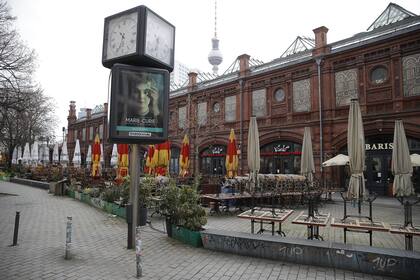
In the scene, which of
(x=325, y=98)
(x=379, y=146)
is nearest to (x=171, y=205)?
(x=379, y=146)

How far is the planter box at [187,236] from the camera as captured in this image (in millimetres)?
6961

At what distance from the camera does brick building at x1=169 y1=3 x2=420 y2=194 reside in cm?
1809

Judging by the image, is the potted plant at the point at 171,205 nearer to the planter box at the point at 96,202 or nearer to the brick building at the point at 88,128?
the planter box at the point at 96,202

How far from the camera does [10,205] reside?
13.1m

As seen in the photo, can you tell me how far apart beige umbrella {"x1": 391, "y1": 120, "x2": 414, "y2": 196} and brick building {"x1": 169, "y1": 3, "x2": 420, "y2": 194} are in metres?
7.84

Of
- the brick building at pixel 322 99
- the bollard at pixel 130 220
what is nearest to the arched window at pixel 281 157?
the brick building at pixel 322 99

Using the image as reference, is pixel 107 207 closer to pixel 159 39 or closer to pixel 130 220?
pixel 130 220

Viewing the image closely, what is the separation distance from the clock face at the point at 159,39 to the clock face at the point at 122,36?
0.27 metres

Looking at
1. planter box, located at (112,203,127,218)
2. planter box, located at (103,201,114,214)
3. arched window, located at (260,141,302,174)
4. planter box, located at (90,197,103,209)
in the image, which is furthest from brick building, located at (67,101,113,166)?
planter box, located at (112,203,127,218)

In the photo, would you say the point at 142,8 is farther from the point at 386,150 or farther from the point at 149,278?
the point at 386,150

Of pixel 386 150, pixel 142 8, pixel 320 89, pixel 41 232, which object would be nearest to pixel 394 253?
pixel 142 8

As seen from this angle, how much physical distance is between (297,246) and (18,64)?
18.9 m

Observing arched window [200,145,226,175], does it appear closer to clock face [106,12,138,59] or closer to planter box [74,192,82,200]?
planter box [74,192,82,200]

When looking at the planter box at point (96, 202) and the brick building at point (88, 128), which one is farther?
the brick building at point (88, 128)
